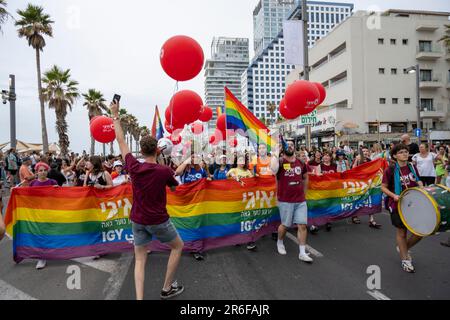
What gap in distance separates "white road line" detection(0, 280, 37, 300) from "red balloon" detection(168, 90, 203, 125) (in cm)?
551

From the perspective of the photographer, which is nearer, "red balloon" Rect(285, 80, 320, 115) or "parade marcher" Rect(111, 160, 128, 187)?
"parade marcher" Rect(111, 160, 128, 187)

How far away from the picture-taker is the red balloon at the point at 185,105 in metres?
8.04

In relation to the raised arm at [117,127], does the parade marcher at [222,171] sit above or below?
below

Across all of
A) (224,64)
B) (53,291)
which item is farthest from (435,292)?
(224,64)

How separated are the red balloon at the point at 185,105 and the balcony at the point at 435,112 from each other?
4009 centimetres

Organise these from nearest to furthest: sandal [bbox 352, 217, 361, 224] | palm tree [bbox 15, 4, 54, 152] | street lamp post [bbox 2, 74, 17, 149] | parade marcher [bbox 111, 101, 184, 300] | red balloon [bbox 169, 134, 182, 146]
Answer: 1. parade marcher [bbox 111, 101, 184, 300]
2. sandal [bbox 352, 217, 361, 224]
3. red balloon [bbox 169, 134, 182, 146]
4. street lamp post [bbox 2, 74, 17, 149]
5. palm tree [bbox 15, 4, 54, 152]

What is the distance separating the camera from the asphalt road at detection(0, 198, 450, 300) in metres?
3.38

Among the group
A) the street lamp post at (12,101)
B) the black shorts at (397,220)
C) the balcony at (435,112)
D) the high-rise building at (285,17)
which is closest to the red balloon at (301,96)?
the black shorts at (397,220)

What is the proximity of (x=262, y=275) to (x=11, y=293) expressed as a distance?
3305 millimetres

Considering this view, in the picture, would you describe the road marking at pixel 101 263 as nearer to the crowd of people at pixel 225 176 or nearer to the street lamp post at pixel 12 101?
the crowd of people at pixel 225 176

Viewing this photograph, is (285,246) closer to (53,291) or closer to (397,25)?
(53,291)

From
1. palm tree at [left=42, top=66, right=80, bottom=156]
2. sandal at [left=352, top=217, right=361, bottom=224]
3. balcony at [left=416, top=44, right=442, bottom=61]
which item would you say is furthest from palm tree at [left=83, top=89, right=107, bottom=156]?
balcony at [left=416, top=44, right=442, bottom=61]

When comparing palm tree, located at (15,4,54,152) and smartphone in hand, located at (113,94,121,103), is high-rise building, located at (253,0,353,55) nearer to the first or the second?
palm tree, located at (15,4,54,152)
